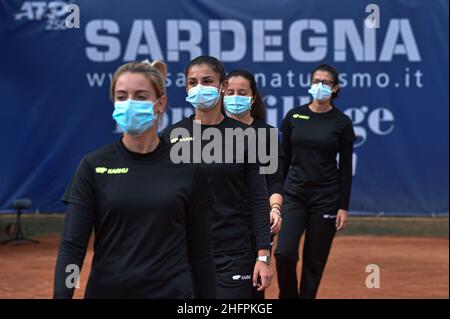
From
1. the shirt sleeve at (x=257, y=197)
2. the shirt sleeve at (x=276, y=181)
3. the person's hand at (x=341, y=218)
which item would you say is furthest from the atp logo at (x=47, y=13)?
the shirt sleeve at (x=257, y=197)

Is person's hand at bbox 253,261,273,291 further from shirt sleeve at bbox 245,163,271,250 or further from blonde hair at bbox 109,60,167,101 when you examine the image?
blonde hair at bbox 109,60,167,101

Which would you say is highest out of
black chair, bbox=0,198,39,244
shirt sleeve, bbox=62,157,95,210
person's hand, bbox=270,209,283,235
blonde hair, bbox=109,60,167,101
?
blonde hair, bbox=109,60,167,101

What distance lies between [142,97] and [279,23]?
10.1 metres

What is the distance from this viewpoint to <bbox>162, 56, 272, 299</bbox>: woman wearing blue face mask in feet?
17.6

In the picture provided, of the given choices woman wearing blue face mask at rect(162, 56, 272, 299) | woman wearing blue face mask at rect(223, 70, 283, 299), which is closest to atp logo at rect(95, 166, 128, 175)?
woman wearing blue face mask at rect(162, 56, 272, 299)

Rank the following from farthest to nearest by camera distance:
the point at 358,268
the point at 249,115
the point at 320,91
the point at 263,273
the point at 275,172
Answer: the point at 358,268 → the point at 320,91 → the point at 249,115 → the point at 275,172 → the point at 263,273

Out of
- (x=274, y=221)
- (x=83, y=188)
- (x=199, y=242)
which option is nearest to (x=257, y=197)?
(x=274, y=221)

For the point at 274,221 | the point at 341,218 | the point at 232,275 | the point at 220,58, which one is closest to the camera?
the point at 232,275

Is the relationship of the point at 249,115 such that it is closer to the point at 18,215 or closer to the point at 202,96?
the point at 202,96

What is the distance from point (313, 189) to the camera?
765 centimetres

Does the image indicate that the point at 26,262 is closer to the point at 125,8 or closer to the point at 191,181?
the point at 125,8

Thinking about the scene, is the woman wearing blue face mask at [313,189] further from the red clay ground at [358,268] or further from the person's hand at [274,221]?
the red clay ground at [358,268]

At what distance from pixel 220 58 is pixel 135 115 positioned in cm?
1003

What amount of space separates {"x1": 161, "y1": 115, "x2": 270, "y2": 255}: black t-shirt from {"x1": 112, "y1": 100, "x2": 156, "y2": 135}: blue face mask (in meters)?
1.58
